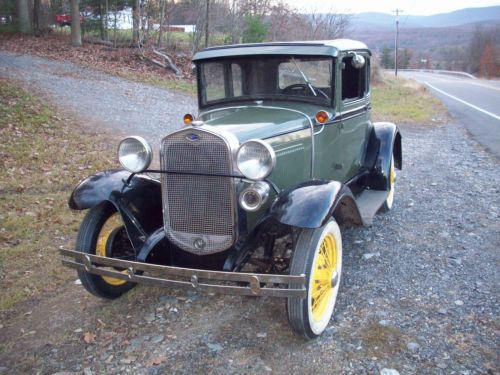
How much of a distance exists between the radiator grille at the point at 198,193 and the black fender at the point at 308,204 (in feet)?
1.14

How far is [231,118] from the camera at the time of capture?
375cm

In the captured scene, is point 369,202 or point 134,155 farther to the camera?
point 369,202

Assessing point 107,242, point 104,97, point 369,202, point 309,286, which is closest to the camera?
point 309,286

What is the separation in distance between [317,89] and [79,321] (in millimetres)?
2704

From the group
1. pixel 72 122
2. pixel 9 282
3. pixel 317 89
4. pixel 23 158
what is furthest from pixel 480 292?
pixel 72 122

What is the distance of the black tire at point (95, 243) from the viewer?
345 cm

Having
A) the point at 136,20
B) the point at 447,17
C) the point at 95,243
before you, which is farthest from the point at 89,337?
the point at 447,17

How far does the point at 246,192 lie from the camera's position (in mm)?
3027

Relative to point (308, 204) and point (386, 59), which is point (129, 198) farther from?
point (386, 59)

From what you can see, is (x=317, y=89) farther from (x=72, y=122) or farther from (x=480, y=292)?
(x=72, y=122)

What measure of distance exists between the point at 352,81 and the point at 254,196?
2100 mm

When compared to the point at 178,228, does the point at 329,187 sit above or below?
above

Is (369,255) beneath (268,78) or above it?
beneath

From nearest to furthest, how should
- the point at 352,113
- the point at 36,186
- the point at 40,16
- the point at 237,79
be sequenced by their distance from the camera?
the point at 237,79
the point at 352,113
the point at 36,186
the point at 40,16
